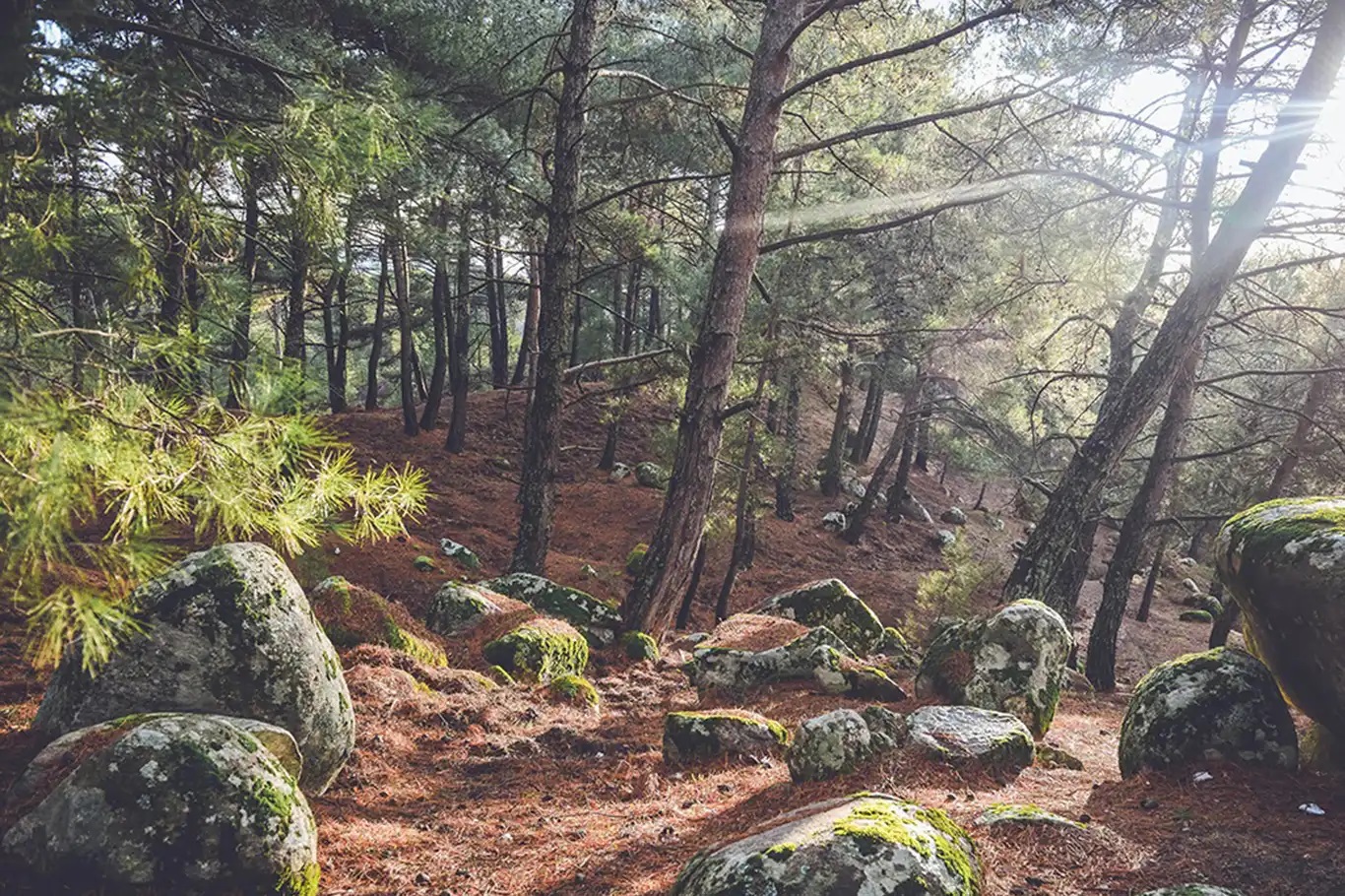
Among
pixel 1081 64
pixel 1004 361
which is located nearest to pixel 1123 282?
pixel 1081 64

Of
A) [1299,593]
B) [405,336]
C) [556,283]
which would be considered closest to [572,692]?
[556,283]

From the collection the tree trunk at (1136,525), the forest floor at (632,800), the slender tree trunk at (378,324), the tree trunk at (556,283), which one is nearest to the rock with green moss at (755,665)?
the forest floor at (632,800)

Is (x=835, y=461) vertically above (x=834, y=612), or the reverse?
(x=835, y=461)

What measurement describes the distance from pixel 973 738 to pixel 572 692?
3.61 meters

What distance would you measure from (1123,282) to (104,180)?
13.0 metres

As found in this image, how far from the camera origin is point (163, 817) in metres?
3.04

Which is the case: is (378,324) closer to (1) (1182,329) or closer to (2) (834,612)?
(2) (834,612)

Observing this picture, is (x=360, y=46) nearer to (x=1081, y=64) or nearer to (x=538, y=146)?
(x=538, y=146)

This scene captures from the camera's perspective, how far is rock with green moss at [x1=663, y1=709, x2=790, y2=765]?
539 centimetres

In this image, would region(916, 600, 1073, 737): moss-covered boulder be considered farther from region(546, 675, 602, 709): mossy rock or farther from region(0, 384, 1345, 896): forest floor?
region(546, 675, 602, 709): mossy rock

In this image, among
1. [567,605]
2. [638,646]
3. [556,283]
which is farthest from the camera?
[567,605]

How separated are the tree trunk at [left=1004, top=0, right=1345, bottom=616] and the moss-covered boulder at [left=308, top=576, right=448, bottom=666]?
6.75 m

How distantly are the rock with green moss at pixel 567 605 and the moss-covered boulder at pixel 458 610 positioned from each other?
Result: 30.4 inches

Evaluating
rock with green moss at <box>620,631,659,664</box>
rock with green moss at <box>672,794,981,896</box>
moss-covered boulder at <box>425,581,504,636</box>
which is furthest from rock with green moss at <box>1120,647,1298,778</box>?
moss-covered boulder at <box>425,581,504,636</box>
